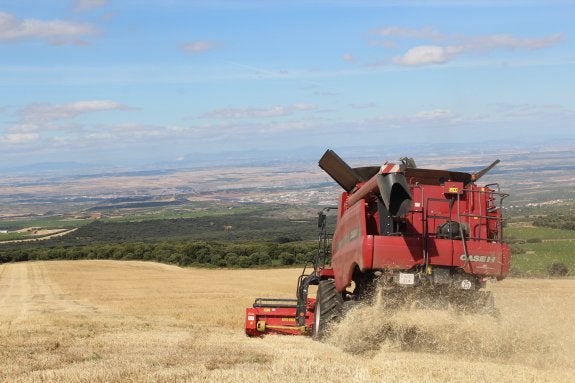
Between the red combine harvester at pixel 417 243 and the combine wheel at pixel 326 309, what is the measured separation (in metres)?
0.02

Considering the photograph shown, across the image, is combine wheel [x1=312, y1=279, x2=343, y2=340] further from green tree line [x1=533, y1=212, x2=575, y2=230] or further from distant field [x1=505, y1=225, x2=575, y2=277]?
green tree line [x1=533, y1=212, x2=575, y2=230]

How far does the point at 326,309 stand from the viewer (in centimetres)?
1134

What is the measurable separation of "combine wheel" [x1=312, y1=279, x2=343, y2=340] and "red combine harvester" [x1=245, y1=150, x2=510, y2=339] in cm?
2

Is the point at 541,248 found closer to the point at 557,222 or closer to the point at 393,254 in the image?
the point at 557,222

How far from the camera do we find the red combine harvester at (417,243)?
31.6 ft

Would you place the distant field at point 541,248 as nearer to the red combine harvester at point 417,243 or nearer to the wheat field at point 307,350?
the wheat field at point 307,350

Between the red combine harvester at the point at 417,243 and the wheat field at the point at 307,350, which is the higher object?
the red combine harvester at the point at 417,243

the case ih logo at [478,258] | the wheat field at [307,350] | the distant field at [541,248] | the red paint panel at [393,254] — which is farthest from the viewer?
the distant field at [541,248]

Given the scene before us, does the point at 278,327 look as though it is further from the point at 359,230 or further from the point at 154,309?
the point at 154,309

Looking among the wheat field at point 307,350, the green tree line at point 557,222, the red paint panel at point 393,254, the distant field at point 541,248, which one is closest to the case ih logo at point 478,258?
the red paint panel at point 393,254

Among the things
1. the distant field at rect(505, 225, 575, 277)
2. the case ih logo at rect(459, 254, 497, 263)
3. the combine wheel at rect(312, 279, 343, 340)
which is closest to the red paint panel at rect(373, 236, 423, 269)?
the case ih logo at rect(459, 254, 497, 263)

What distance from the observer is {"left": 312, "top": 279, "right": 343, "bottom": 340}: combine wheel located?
11.2 metres

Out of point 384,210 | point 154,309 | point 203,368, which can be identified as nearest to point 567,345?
point 384,210

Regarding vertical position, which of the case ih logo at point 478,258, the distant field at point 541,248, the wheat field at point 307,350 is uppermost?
the case ih logo at point 478,258
